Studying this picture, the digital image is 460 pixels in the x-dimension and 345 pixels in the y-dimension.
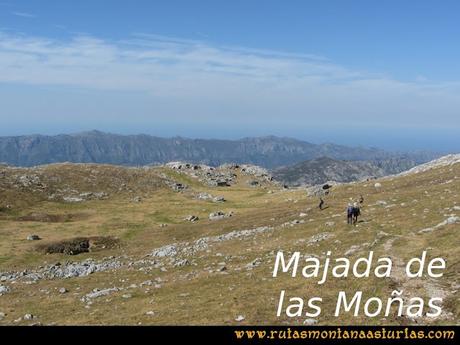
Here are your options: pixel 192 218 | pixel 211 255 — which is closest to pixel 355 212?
pixel 211 255

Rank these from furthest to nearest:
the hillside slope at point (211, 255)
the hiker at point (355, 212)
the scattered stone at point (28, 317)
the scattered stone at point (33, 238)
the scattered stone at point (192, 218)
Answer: the scattered stone at point (192, 218) → the scattered stone at point (33, 238) → the hiker at point (355, 212) → the scattered stone at point (28, 317) → the hillside slope at point (211, 255)

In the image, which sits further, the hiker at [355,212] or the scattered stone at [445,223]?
the hiker at [355,212]

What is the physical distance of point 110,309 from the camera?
36.6 m

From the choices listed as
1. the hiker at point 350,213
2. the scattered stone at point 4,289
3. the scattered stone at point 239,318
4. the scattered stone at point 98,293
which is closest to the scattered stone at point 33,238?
the scattered stone at point 4,289

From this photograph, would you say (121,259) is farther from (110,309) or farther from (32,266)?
(110,309)

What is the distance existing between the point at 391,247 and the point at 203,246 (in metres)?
24.6

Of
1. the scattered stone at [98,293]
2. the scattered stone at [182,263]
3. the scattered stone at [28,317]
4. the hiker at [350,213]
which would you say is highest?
the hiker at [350,213]

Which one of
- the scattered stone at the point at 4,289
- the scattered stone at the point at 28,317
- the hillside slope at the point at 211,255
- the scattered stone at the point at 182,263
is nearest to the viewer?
the hillside slope at the point at 211,255

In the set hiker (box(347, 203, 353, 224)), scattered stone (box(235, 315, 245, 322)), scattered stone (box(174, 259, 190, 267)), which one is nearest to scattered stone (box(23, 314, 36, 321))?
scattered stone (box(174, 259, 190, 267))

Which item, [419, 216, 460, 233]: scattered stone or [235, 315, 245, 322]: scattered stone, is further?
[419, 216, 460, 233]: scattered stone

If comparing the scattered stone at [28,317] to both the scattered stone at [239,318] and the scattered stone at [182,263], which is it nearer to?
the scattered stone at [182,263]

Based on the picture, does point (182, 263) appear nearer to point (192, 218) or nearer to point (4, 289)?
point (4, 289)

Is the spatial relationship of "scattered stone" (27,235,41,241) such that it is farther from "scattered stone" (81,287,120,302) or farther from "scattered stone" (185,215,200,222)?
"scattered stone" (81,287,120,302)
